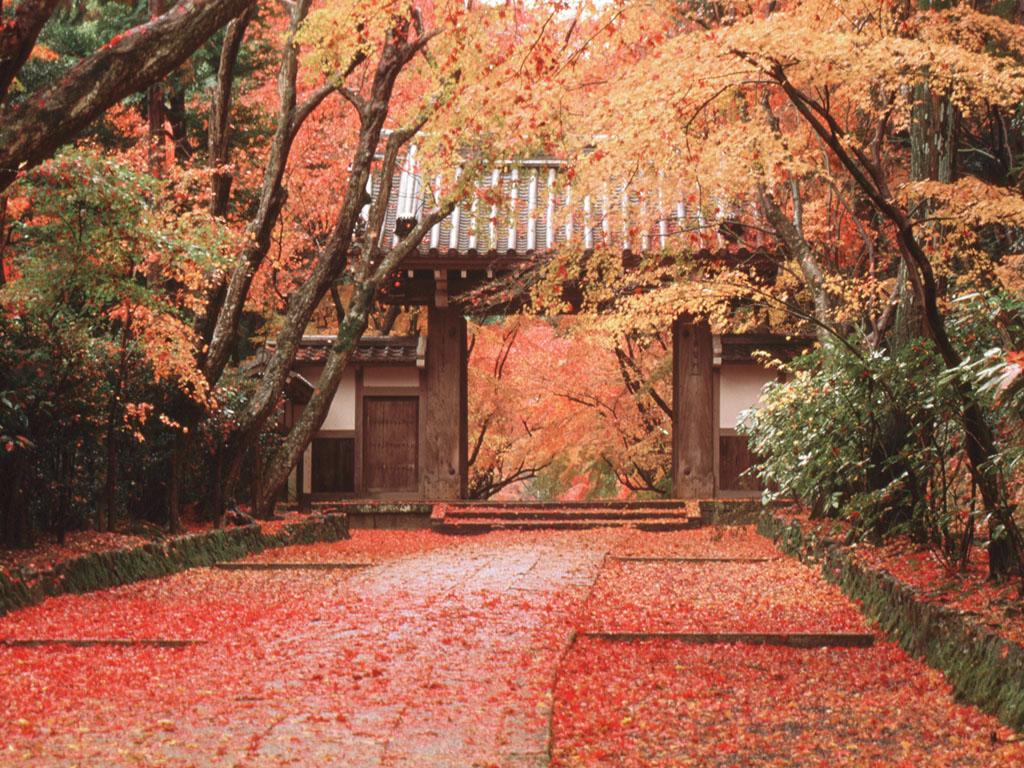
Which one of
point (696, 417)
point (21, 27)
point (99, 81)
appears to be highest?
point (21, 27)

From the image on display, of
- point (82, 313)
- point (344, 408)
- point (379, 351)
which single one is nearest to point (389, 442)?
point (344, 408)

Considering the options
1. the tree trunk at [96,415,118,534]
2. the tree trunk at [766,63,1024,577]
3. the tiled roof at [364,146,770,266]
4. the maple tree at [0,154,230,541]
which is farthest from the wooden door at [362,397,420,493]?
the tree trunk at [766,63,1024,577]

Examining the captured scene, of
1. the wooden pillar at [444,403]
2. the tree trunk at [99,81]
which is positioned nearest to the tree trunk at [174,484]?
the tree trunk at [99,81]

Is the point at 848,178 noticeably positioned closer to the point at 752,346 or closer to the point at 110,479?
the point at 752,346

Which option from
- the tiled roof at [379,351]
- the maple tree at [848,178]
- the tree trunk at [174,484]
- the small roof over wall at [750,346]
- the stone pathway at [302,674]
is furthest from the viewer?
the tiled roof at [379,351]

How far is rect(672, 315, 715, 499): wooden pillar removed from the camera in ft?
58.5

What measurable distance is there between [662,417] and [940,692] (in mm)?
16667

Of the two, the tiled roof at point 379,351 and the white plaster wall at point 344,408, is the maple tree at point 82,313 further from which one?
the white plaster wall at point 344,408

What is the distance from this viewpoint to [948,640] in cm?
605

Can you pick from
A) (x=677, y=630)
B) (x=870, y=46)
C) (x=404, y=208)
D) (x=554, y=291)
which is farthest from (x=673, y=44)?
(x=404, y=208)

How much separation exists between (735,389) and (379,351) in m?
5.67

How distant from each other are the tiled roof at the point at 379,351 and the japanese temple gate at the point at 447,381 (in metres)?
0.02

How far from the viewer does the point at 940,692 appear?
230 inches

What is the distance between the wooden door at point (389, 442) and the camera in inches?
733
